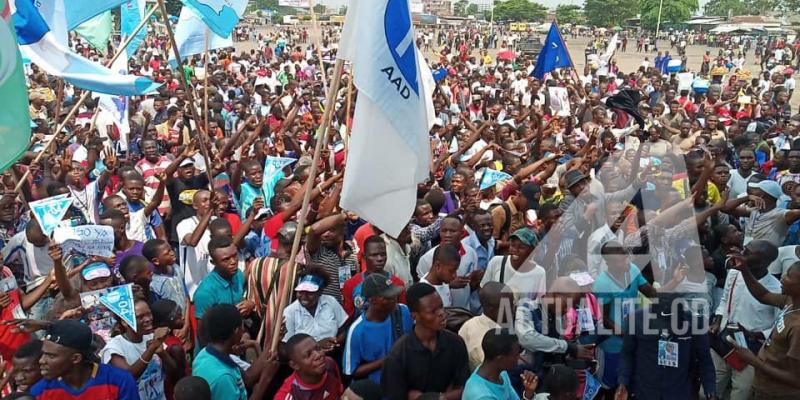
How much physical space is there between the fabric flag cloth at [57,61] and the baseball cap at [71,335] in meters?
2.21

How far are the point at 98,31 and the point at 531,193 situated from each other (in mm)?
5335

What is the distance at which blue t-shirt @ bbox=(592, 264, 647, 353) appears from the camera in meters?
4.84

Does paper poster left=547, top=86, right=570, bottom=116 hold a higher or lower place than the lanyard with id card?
lower

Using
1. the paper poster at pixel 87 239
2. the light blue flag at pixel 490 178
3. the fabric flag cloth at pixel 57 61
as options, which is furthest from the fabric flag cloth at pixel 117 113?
the light blue flag at pixel 490 178

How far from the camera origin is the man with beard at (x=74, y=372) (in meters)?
3.46

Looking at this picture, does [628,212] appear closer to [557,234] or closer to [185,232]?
[557,234]

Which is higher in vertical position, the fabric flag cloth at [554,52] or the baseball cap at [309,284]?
the fabric flag cloth at [554,52]

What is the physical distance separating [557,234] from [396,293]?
7.24 ft

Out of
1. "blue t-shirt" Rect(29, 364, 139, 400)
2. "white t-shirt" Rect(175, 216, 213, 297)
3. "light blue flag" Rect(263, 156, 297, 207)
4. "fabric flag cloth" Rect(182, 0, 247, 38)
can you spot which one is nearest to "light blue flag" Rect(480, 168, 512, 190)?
"light blue flag" Rect(263, 156, 297, 207)

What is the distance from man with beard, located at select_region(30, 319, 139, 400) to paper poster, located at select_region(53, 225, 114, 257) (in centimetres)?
138

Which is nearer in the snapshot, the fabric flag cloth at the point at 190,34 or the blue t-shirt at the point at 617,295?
the blue t-shirt at the point at 617,295

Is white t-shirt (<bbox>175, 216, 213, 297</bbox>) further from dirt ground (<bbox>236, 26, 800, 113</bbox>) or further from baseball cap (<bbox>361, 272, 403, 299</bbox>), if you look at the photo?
dirt ground (<bbox>236, 26, 800, 113</bbox>)

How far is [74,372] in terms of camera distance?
11.6ft

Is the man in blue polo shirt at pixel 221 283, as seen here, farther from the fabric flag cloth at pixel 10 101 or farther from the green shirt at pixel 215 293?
the fabric flag cloth at pixel 10 101
